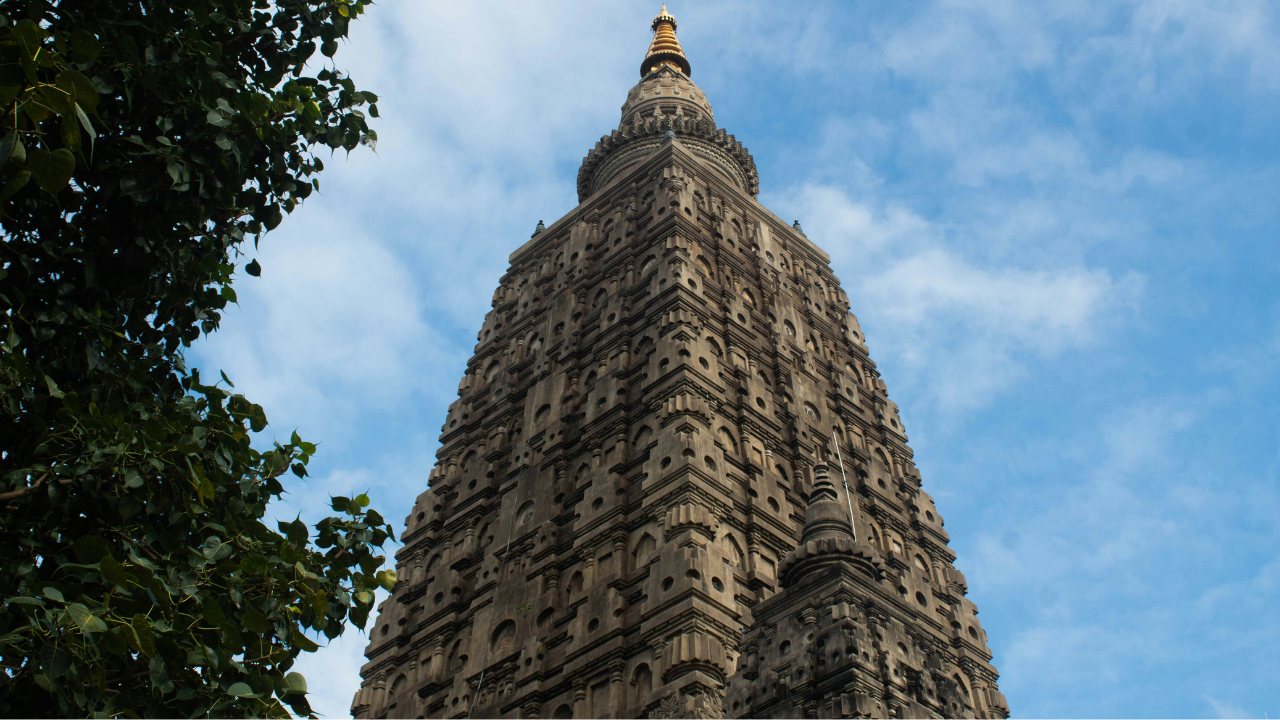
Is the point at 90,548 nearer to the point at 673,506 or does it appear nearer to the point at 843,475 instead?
the point at 673,506

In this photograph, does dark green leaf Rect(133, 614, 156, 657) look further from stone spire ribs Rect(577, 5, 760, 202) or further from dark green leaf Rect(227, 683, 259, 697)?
stone spire ribs Rect(577, 5, 760, 202)

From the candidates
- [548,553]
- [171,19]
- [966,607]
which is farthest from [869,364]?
[171,19]

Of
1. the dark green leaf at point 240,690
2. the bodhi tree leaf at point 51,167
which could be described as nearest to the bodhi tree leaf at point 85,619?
the dark green leaf at point 240,690

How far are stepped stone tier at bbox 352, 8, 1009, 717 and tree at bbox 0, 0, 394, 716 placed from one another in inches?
290

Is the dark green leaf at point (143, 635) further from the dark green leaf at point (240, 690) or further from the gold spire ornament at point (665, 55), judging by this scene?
the gold spire ornament at point (665, 55)

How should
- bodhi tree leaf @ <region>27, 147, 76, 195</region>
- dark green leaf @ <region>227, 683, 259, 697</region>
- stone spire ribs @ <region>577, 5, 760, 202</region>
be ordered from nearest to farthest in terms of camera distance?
1. bodhi tree leaf @ <region>27, 147, 76, 195</region>
2. dark green leaf @ <region>227, 683, 259, 697</region>
3. stone spire ribs @ <region>577, 5, 760, 202</region>

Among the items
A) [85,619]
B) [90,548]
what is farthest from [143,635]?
[90,548]

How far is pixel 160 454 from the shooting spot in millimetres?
8367

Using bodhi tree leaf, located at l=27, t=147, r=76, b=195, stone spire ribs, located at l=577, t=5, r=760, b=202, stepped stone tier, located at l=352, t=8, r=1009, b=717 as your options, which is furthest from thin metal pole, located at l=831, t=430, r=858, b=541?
bodhi tree leaf, located at l=27, t=147, r=76, b=195

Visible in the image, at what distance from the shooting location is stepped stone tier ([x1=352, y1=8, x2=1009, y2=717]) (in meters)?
15.4

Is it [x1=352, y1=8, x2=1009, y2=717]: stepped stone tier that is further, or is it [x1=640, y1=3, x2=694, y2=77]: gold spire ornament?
[x1=640, y1=3, x2=694, y2=77]: gold spire ornament

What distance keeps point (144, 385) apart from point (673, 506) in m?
12.6

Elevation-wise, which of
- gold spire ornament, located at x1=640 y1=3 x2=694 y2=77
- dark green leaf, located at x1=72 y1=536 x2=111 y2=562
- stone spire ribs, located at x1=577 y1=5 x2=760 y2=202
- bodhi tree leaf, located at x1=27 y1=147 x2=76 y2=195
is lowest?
dark green leaf, located at x1=72 y1=536 x2=111 y2=562

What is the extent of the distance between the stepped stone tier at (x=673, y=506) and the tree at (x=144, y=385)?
7.38 metres
